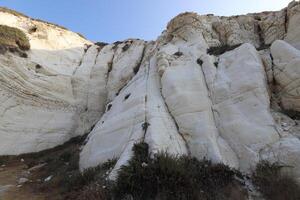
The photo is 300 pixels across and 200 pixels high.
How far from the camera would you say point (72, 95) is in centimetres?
2266

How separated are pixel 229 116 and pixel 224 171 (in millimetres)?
3026

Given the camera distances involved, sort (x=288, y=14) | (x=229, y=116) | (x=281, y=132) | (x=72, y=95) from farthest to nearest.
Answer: (x=72, y=95), (x=288, y=14), (x=229, y=116), (x=281, y=132)

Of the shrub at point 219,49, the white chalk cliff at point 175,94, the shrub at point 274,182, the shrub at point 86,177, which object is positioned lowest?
the shrub at point 86,177

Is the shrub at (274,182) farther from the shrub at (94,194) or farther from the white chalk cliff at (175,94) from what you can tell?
the shrub at (94,194)

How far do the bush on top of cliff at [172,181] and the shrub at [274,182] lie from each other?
62 centimetres

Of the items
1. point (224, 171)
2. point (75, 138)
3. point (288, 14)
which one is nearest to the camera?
point (224, 171)

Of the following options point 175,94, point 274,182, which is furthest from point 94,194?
point 175,94

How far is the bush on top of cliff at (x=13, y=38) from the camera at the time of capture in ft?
74.5

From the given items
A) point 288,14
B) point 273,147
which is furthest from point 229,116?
point 288,14

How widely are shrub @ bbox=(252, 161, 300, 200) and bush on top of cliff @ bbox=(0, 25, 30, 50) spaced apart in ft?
62.1

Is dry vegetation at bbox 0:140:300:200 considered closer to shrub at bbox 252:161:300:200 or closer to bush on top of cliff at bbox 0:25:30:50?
shrub at bbox 252:161:300:200

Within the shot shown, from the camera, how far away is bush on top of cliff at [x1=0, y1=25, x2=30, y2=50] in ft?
74.5

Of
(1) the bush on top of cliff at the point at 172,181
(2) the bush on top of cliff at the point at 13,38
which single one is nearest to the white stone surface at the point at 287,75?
(1) the bush on top of cliff at the point at 172,181

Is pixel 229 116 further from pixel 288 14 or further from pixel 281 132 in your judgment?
pixel 288 14
